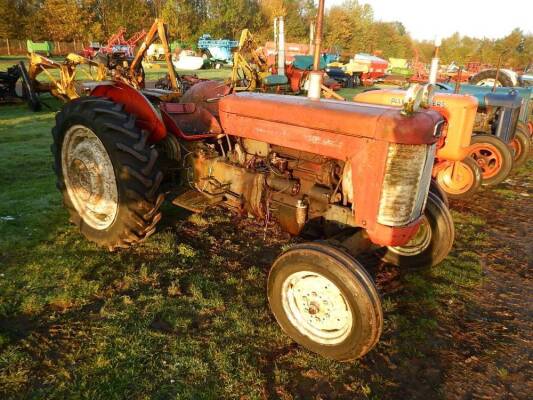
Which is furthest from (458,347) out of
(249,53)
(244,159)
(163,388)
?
(249,53)

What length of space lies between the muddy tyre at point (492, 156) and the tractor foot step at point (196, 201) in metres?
4.66

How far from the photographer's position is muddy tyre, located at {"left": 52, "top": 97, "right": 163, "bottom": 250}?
325 centimetres

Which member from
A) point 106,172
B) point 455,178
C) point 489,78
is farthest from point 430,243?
point 489,78

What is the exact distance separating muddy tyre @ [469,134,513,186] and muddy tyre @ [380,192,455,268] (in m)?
3.53

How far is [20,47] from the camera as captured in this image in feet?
122

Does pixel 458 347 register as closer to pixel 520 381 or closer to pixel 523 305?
pixel 520 381

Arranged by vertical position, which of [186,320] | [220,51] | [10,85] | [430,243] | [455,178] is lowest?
[186,320]

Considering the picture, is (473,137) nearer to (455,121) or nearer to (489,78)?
(455,121)

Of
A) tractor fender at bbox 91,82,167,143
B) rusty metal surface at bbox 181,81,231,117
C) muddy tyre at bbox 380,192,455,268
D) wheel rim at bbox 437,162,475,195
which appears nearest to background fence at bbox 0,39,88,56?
rusty metal surface at bbox 181,81,231,117

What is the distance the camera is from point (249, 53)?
1515 cm

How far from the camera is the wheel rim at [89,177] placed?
3535 mm

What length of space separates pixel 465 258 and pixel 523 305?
0.76 metres

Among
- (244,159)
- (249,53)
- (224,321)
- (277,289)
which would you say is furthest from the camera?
(249,53)

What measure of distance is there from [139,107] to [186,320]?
1998 mm
